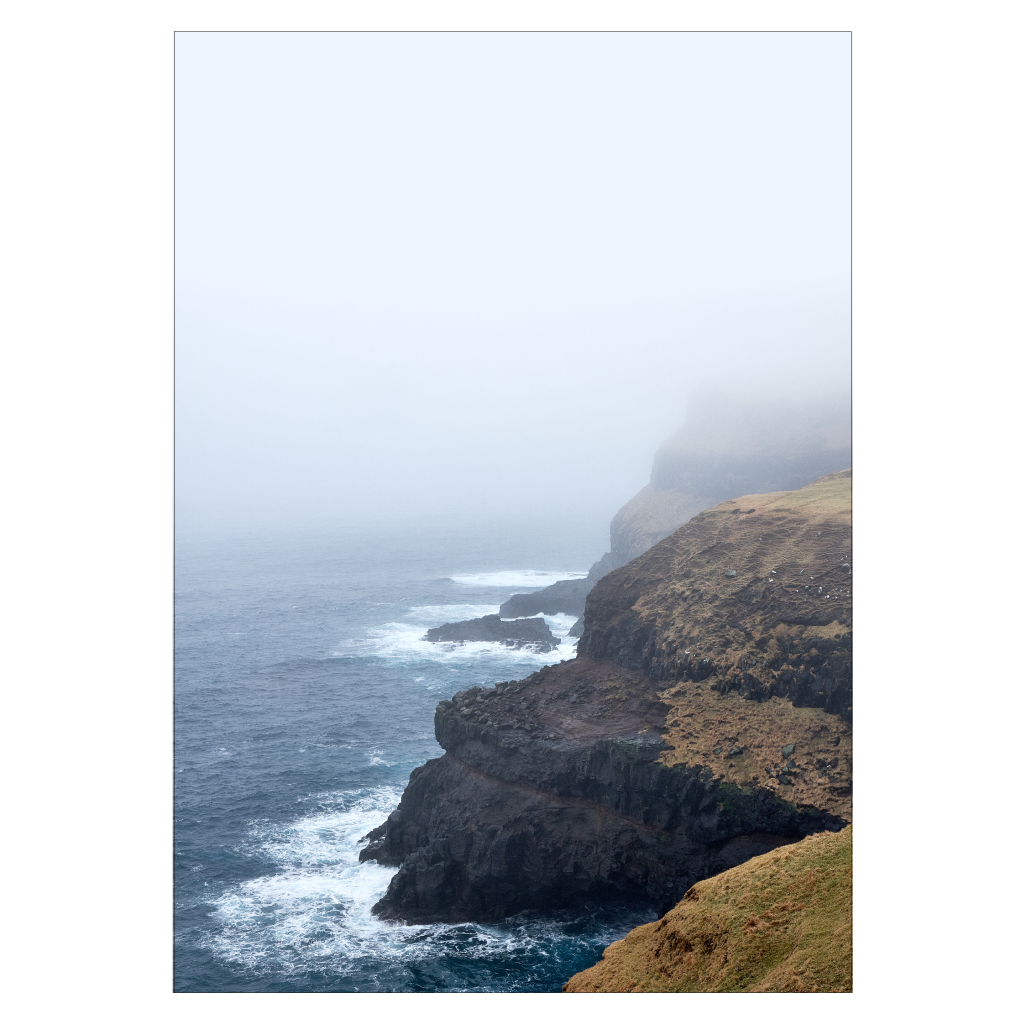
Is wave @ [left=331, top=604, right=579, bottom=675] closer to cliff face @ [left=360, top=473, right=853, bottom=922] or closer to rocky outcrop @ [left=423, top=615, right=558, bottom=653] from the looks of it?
rocky outcrop @ [left=423, top=615, right=558, bottom=653]

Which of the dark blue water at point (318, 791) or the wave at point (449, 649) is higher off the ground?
the wave at point (449, 649)

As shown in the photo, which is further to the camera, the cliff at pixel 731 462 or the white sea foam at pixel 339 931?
the cliff at pixel 731 462

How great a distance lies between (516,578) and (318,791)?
3612 inches

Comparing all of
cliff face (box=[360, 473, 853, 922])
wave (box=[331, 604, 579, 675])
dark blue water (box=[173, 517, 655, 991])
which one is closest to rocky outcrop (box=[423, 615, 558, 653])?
wave (box=[331, 604, 579, 675])

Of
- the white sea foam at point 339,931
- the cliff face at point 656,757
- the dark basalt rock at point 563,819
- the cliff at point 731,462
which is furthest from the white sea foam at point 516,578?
the white sea foam at point 339,931

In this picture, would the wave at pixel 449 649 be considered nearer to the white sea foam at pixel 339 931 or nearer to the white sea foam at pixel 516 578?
the white sea foam at pixel 516 578

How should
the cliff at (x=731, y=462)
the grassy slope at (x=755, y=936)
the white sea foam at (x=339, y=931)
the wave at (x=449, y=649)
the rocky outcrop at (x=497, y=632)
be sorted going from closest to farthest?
1. the grassy slope at (x=755, y=936)
2. the white sea foam at (x=339, y=931)
3. the wave at (x=449, y=649)
4. the rocky outcrop at (x=497, y=632)
5. the cliff at (x=731, y=462)

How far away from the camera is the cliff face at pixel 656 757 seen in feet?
110

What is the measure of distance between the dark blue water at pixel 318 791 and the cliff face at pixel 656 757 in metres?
2.49

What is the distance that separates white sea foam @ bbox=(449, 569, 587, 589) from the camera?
134m
